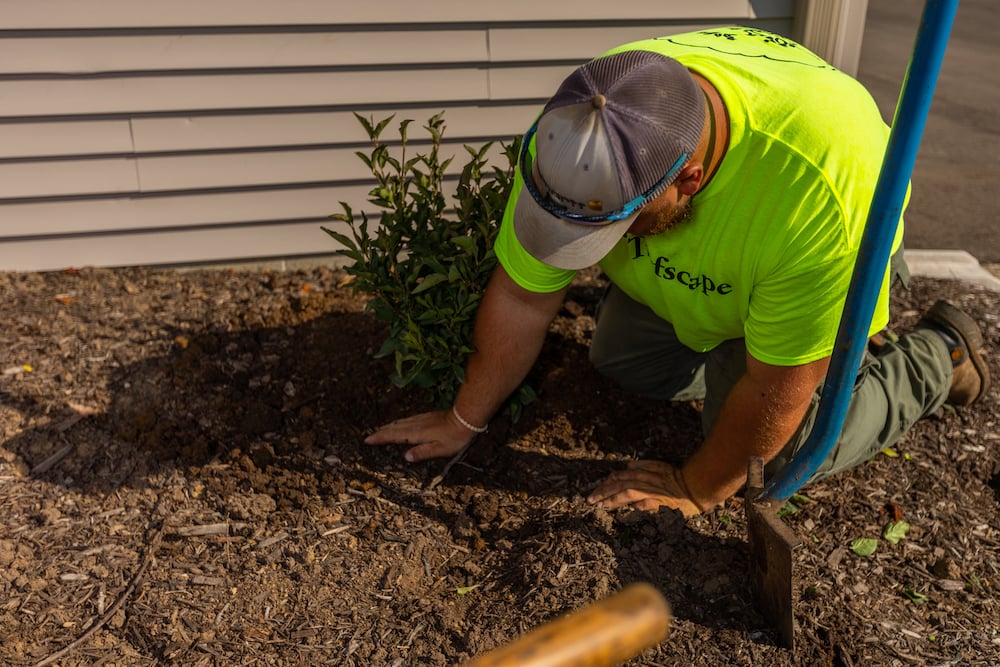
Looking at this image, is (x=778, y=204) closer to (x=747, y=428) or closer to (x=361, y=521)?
(x=747, y=428)

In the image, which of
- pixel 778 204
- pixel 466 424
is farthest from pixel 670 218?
pixel 466 424

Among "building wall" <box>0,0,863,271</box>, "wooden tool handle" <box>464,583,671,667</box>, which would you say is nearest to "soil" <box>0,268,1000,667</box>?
"building wall" <box>0,0,863,271</box>

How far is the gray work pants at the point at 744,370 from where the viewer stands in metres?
2.65

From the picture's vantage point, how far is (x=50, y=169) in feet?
11.7

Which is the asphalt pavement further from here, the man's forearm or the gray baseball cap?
the gray baseball cap

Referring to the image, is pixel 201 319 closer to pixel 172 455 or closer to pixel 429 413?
pixel 172 455

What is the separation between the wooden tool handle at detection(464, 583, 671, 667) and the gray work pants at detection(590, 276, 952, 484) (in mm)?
1786

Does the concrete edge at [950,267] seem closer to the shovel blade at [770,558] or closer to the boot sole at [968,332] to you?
the boot sole at [968,332]

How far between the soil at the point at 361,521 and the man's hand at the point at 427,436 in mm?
48

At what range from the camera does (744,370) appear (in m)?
2.56

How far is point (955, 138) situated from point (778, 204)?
513 cm

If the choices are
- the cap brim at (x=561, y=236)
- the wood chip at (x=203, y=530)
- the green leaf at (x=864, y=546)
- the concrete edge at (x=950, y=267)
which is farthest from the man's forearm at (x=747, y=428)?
the concrete edge at (x=950, y=267)

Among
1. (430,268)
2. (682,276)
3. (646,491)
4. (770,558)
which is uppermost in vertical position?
(682,276)

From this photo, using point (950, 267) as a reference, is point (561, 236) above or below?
above
